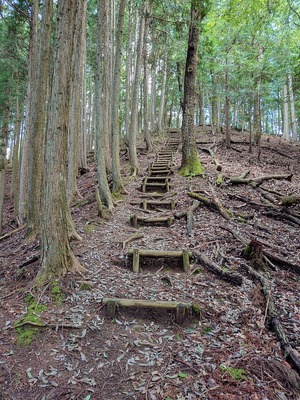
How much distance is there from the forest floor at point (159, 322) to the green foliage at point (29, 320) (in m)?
0.02

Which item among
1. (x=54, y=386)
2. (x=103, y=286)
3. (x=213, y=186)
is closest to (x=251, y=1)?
(x=213, y=186)

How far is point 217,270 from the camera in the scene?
15.5ft

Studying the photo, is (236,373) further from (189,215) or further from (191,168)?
(191,168)

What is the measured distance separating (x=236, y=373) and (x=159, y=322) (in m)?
1.17

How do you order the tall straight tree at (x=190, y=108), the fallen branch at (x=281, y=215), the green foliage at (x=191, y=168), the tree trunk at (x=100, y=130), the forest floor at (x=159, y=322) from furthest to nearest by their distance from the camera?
the green foliage at (x=191, y=168), the tall straight tree at (x=190, y=108), the tree trunk at (x=100, y=130), the fallen branch at (x=281, y=215), the forest floor at (x=159, y=322)

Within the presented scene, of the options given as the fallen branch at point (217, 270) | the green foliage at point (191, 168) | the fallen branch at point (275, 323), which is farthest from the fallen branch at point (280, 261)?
the green foliage at point (191, 168)

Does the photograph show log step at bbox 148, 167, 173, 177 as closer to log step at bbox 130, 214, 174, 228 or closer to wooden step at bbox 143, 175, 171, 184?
wooden step at bbox 143, 175, 171, 184

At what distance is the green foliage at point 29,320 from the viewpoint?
11.1 feet

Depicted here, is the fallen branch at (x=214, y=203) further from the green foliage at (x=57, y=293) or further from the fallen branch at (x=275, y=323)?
the green foliage at (x=57, y=293)

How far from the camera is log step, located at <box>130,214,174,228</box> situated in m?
6.93

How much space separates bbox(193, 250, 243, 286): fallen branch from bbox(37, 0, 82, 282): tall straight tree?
7.77 feet

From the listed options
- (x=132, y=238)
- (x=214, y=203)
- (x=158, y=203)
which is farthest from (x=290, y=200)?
(x=132, y=238)

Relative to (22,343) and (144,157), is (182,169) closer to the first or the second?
(144,157)

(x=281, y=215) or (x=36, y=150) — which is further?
(x=36, y=150)
